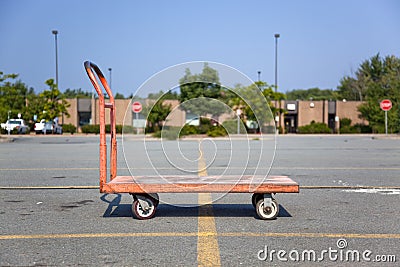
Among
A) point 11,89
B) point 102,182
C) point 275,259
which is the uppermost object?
point 11,89

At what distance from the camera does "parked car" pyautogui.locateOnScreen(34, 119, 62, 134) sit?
168 ft

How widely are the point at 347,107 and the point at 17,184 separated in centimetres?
6248

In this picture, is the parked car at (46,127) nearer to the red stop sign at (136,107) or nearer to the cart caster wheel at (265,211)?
the red stop sign at (136,107)

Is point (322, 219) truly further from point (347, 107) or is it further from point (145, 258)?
point (347, 107)

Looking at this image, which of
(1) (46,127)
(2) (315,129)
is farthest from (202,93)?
(2) (315,129)

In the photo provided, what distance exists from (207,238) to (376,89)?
2495 inches

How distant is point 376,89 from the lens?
65.2 metres

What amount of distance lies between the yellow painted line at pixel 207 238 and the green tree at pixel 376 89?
4533 centimetres

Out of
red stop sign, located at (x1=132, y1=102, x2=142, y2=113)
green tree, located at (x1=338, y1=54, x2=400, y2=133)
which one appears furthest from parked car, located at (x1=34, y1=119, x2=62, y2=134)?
red stop sign, located at (x1=132, y1=102, x2=142, y2=113)

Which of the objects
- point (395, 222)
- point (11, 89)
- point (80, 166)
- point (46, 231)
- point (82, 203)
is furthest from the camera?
point (11, 89)

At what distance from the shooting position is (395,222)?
262 inches

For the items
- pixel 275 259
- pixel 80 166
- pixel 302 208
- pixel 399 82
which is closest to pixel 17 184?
pixel 80 166

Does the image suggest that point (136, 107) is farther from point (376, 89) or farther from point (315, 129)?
point (376, 89)

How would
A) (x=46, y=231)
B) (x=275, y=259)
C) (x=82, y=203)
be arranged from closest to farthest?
(x=275, y=259) < (x=46, y=231) < (x=82, y=203)
